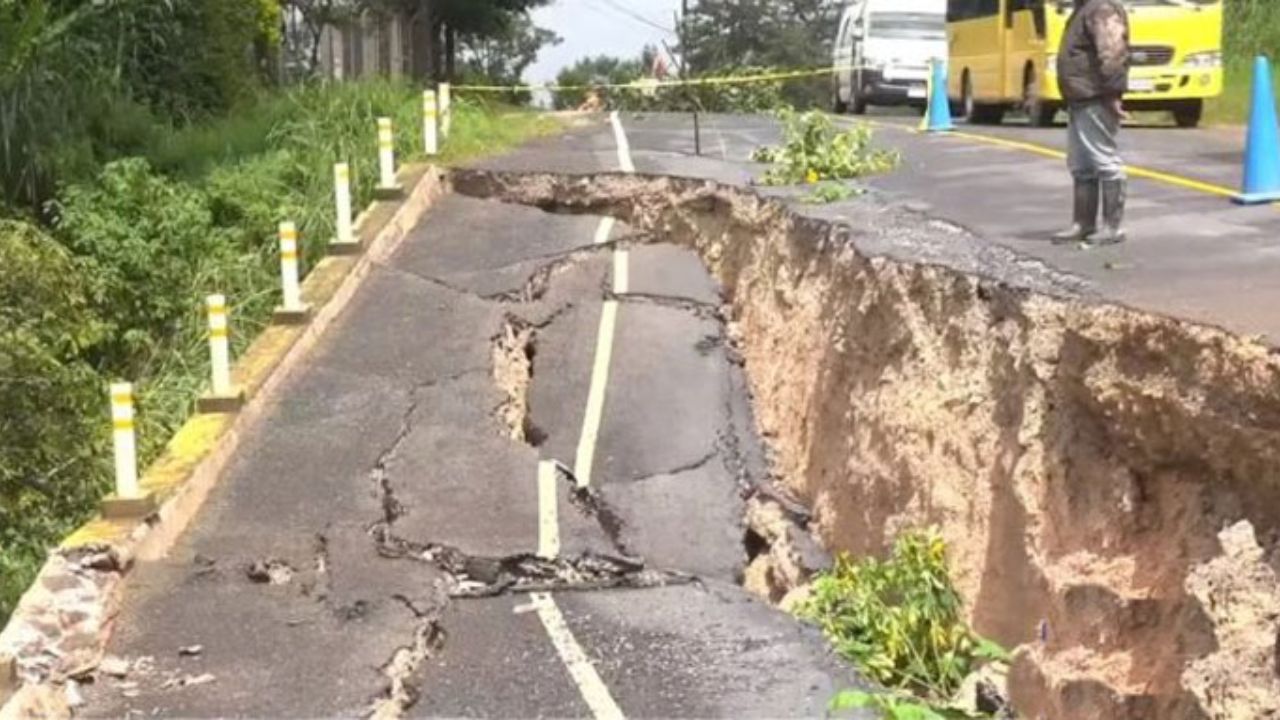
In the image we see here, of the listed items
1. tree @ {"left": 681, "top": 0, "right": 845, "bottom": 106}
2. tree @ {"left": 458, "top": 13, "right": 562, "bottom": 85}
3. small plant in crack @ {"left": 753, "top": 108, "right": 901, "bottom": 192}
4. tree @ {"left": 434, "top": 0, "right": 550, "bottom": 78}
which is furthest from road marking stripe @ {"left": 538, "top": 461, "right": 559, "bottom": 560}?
tree @ {"left": 681, "top": 0, "right": 845, "bottom": 106}

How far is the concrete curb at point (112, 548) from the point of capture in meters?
7.57

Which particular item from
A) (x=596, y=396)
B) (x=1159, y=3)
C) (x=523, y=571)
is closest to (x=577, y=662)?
(x=523, y=571)

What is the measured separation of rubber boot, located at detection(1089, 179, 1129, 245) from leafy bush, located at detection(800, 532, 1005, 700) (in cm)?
275

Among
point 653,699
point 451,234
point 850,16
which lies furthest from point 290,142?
point 850,16

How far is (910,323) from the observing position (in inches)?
419

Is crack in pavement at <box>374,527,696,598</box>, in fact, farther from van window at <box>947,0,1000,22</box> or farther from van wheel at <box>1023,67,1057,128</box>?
van window at <box>947,0,1000,22</box>

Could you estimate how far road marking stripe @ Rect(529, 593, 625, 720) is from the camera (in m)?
7.30

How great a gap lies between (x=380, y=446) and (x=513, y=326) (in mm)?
3468

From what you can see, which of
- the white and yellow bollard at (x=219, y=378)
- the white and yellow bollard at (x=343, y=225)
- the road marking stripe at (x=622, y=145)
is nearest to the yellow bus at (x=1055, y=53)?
the road marking stripe at (x=622, y=145)

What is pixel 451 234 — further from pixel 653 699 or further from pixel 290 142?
pixel 653 699

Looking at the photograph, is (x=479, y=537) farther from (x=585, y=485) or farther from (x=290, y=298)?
(x=290, y=298)

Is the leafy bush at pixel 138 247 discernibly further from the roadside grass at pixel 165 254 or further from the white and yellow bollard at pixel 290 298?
the white and yellow bollard at pixel 290 298

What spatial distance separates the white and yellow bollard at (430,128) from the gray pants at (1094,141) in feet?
34.7

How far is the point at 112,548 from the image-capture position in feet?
28.7
